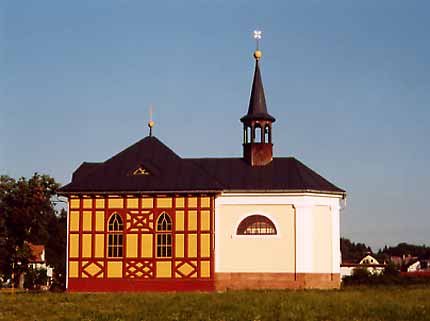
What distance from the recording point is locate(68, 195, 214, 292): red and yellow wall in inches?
1657

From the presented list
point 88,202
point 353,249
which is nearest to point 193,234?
point 88,202

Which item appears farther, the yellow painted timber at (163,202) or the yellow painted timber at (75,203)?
the yellow painted timber at (75,203)

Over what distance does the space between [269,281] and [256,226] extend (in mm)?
2869

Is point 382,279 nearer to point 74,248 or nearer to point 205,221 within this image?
point 205,221

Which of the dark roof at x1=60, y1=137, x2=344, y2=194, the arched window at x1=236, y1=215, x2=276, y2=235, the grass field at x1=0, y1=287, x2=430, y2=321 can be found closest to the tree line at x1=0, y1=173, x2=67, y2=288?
the dark roof at x1=60, y1=137, x2=344, y2=194

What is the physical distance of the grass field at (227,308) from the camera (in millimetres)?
24375

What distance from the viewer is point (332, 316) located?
24391mm

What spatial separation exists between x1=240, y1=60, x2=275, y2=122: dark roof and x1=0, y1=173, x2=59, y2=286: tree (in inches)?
586

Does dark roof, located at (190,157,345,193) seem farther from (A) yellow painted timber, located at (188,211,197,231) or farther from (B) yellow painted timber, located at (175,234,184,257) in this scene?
(B) yellow painted timber, located at (175,234,184,257)

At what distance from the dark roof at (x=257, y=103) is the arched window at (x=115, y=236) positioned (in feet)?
29.0

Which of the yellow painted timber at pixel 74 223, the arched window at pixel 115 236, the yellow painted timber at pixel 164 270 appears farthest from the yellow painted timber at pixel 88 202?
the yellow painted timber at pixel 164 270

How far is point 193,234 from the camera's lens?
4244 cm

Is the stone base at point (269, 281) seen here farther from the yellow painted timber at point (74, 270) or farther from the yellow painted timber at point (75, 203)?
the yellow painted timber at point (75, 203)

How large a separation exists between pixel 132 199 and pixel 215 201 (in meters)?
4.27
